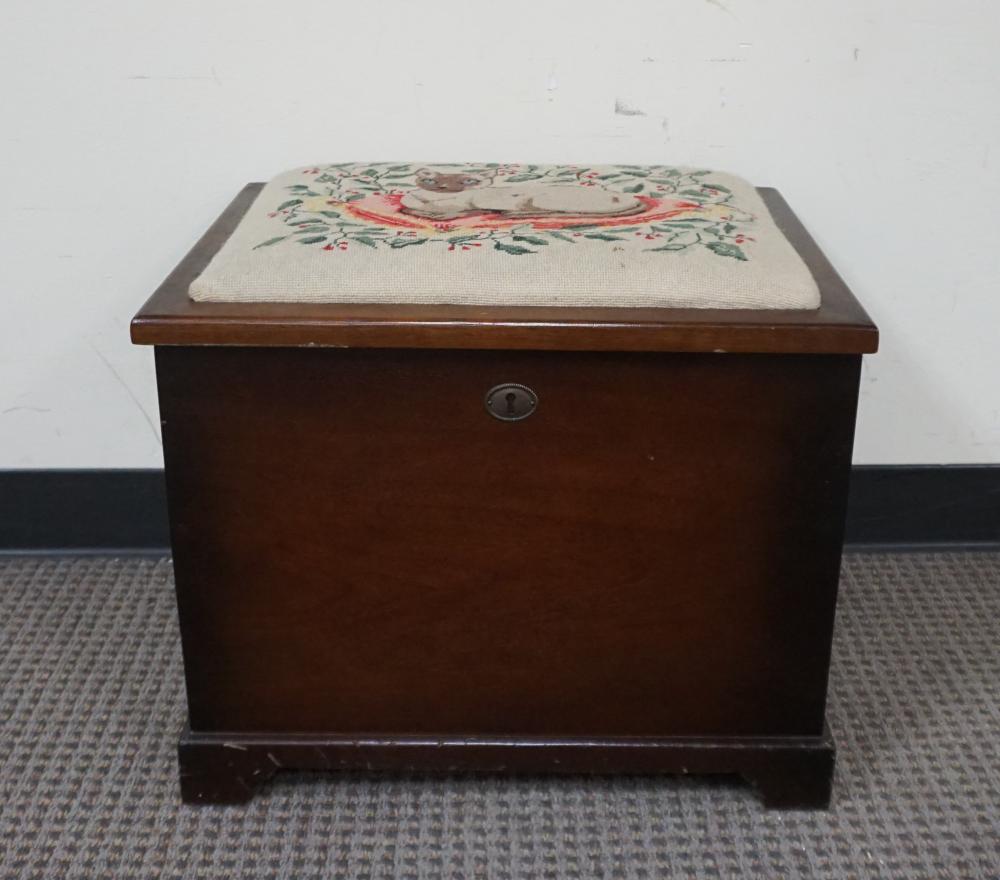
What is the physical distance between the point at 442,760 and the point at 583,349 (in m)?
0.41

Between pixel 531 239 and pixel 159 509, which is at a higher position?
pixel 531 239

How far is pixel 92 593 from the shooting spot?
1.59 m

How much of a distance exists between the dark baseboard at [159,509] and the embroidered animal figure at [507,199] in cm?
57

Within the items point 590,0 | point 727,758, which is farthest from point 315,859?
point 590,0

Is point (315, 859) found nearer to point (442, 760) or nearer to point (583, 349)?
point (442, 760)

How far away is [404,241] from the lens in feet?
3.72

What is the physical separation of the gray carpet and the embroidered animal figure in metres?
0.53

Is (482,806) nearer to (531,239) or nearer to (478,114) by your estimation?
(531,239)

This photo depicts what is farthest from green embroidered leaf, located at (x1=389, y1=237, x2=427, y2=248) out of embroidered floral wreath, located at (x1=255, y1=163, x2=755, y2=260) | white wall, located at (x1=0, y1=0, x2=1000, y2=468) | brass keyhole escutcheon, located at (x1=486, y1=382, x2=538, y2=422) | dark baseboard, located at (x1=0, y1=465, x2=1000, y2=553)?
dark baseboard, located at (x1=0, y1=465, x2=1000, y2=553)

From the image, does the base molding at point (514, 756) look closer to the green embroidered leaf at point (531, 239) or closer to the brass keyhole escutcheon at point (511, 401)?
the brass keyhole escutcheon at point (511, 401)

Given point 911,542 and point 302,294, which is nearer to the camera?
point 302,294

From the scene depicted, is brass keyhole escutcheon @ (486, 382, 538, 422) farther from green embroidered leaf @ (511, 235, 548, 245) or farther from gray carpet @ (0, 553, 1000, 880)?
gray carpet @ (0, 553, 1000, 880)

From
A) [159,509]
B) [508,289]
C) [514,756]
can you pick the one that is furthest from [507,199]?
[159,509]

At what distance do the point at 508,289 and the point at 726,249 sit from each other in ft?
0.67
